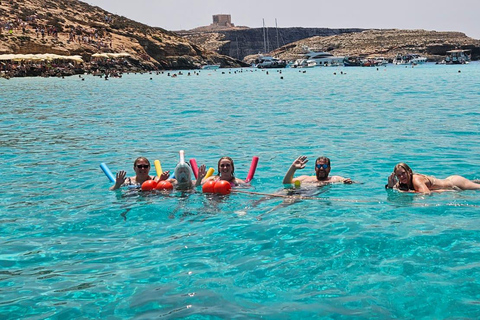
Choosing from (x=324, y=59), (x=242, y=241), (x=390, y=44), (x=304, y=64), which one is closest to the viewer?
(x=242, y=241)

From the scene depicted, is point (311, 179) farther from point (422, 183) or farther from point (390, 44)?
point (390, 44)

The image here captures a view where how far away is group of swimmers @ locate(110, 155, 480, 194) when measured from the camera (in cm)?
928

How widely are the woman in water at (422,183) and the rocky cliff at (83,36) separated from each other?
233 feet

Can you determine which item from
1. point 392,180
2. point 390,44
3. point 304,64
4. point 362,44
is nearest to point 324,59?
point 304,64

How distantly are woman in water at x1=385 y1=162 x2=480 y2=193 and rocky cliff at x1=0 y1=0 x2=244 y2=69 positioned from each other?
70911 millimetres

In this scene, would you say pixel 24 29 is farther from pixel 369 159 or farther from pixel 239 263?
pixel 239 263

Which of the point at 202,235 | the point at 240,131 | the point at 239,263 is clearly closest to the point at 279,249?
the point at 239,263

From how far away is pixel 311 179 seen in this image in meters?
10.4

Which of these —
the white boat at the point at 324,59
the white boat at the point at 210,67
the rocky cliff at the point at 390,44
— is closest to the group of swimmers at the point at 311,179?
the white boat at the point at 210,67

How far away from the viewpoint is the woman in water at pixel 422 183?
9.23 metres

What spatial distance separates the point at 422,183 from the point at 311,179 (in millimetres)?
2086

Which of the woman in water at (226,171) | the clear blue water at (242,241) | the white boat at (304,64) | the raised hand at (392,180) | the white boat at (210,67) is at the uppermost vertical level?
the white boat at (210,67)

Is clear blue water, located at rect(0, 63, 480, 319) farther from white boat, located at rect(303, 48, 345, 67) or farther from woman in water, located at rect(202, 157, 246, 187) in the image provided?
white boat, located at rect(303, 48, 345, 67)

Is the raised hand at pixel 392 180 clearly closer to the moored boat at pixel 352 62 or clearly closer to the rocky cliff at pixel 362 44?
the moored boat at pixel 352 62
